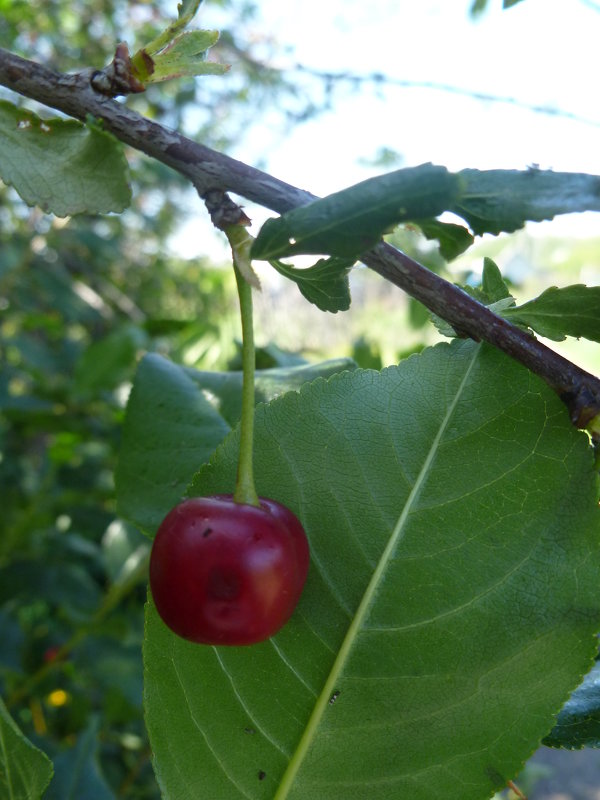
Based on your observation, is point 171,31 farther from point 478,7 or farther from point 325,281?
point 478,7

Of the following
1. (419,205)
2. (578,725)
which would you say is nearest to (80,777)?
(578,725)

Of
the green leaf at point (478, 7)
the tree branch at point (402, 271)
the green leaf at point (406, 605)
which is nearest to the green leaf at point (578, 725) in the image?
the green leaf at point (406, 605)

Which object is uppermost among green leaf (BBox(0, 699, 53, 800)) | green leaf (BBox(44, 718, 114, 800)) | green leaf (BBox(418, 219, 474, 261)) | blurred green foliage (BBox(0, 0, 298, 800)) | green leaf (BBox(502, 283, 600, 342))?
green leaf (BBox(418, 219, 474, 261))

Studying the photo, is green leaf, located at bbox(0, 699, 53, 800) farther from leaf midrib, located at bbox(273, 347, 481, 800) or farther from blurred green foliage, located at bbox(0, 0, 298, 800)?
blurred green foliage, located at bbox(0, 0, 298, 800)

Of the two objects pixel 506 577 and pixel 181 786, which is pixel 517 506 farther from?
pixel 181 786

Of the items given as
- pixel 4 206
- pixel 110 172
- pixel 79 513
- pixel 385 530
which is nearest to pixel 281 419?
pixel 385 530

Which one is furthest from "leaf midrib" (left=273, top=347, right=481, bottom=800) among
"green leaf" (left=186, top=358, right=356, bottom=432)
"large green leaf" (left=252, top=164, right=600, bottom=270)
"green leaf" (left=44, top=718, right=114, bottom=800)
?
"green leaf" (left=44, top=718, right=114, bottom=800)
